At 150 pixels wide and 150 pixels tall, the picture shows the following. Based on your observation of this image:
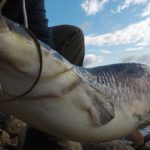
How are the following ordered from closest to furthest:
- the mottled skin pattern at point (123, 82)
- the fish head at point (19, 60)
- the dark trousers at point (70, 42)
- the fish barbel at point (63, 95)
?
the fish head at point (19, 60) → the fish barbel at point (63, 95) → the mottled skin pattern at point (123, 82) → the dark trousers at point (70, 42)

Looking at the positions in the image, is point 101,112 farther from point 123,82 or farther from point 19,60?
point 19,60

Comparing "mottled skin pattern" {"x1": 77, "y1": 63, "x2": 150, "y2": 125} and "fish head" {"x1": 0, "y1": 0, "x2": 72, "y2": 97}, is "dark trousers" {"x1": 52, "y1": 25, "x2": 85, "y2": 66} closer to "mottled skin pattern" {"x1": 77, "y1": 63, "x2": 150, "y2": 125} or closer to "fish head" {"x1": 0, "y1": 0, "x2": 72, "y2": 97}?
"mottled skin pattern" {"x1": 77, "y1": 63, "x2": 150, "y2": 125}

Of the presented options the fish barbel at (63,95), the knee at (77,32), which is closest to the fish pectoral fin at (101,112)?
the fish barbel at (63,95)

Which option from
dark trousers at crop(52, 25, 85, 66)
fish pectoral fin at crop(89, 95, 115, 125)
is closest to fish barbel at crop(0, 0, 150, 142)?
fish pectoral fin at crop(89, 95, 115, 125)

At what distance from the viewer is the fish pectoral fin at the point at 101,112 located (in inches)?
133

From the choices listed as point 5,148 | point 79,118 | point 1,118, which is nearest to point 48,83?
point 79,118

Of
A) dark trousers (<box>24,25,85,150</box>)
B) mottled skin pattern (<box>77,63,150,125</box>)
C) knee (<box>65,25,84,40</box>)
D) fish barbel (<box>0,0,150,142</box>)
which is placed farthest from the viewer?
knee (<box>65,25,84,40</box>)

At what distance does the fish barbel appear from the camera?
2779 millimetres

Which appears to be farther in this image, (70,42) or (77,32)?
(77,32)

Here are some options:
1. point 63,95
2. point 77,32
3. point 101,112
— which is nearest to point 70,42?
point 77,32

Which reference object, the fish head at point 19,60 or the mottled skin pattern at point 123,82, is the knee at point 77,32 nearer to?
the mottled skin pattern at point 123,82

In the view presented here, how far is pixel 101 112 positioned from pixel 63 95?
0.45m

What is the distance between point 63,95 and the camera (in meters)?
3.12

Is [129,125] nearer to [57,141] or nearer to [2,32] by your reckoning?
[57,141]
